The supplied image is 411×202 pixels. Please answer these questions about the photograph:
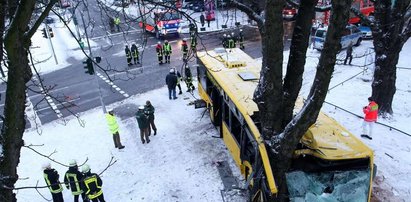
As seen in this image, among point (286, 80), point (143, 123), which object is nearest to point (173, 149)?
point (143, 123)

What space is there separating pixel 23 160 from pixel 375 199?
1038 cm

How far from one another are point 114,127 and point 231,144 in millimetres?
3832

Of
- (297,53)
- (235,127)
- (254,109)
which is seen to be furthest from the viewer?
(235,127)

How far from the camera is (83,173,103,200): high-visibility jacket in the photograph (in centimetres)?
863

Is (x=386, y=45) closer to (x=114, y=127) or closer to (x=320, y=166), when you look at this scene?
(x=320, y=166)

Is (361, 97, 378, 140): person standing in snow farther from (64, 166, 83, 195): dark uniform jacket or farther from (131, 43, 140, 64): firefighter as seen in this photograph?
(131, 43, 140, 64): firefighter

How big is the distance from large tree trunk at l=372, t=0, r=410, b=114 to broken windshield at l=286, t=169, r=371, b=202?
5.74m

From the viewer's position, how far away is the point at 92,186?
8688 mm

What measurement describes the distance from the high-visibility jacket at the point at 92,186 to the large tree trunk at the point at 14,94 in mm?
4185

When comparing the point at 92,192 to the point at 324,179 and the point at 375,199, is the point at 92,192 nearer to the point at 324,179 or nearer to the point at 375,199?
the point at 324,179

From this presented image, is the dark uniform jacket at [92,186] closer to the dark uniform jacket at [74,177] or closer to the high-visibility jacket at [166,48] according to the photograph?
the dark uniform jacket at [74,177]

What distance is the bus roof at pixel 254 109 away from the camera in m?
6.96

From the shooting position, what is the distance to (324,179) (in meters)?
7.04

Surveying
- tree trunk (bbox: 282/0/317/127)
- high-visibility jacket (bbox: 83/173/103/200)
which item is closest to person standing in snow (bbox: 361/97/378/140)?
tree trunk (bbox: 282/0/317/127)
